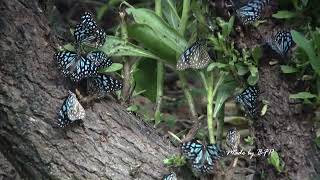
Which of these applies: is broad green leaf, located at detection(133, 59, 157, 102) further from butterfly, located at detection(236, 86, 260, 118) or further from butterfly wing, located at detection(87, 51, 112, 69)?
butterfly, located at detection(236, 86, 260, 118)

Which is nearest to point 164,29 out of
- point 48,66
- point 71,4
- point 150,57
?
point 150,57

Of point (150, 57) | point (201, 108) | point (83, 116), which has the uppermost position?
point (150, 57)

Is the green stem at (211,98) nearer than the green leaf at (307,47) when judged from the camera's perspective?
No

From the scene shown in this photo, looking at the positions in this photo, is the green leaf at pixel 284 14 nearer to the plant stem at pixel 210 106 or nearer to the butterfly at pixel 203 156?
the plant stem at pixel 210 106

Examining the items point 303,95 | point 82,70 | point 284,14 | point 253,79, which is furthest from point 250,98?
point 82,70

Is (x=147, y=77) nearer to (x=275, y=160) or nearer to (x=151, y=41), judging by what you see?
(x=151, y=41)

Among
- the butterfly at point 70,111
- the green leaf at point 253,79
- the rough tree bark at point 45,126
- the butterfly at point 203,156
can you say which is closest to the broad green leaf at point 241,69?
the green leaf at point 253,79

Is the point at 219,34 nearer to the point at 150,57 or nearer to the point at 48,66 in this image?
the point at 150,57
